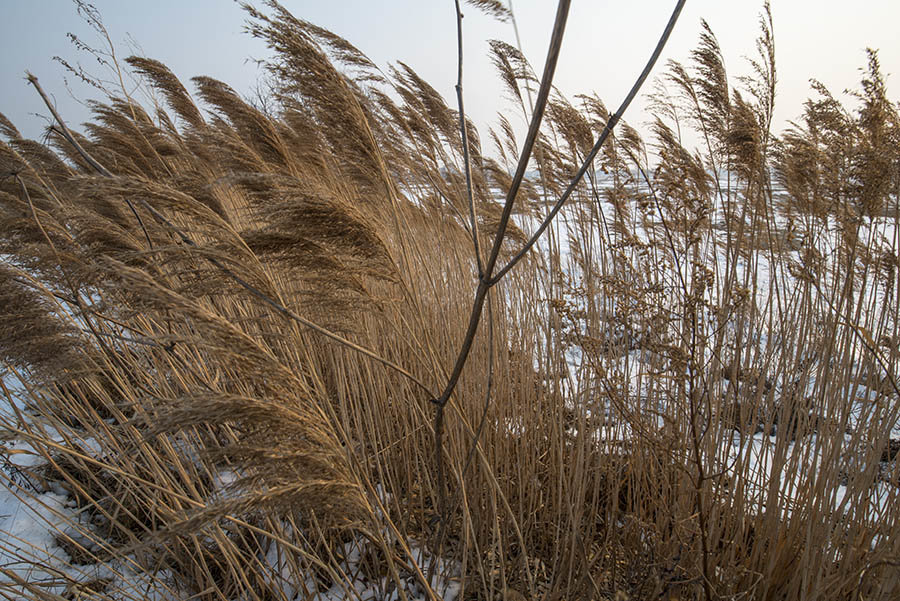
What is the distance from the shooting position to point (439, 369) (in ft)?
4.47

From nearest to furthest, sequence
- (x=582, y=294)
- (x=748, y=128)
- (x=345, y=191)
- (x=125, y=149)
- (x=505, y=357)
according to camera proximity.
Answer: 1. (x=748, y=128)
2. (x=582, y=294)
3. (x=505, y=357)
4. (x=345, y=191)
5. (x=125, y=149)

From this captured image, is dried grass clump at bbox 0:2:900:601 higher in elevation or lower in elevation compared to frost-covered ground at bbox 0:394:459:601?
higher

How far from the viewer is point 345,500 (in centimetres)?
90

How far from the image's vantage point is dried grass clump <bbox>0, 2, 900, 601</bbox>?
1019mm

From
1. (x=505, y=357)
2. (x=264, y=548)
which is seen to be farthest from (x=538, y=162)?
(x=264, y=548)

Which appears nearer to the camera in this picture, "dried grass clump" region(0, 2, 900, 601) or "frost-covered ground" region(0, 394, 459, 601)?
"dried grass clump" region(0, 2, 900, 601)

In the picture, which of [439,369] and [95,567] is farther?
[95,567]

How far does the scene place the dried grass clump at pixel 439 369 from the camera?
1019 millimetres

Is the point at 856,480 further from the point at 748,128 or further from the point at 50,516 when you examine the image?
the point at 50,516

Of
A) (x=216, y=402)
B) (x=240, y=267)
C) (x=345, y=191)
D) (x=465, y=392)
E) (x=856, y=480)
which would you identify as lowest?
(x=856, y=480)

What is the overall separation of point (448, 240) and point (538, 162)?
28.5 inches

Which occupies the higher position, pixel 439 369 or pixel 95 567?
pixel 439 369

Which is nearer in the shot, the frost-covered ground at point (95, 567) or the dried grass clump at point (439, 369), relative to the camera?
the dried grass clump at point (439, 369)

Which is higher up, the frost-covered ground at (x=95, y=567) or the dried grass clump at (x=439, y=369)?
the dried grass clump at (x=439, y=369)
